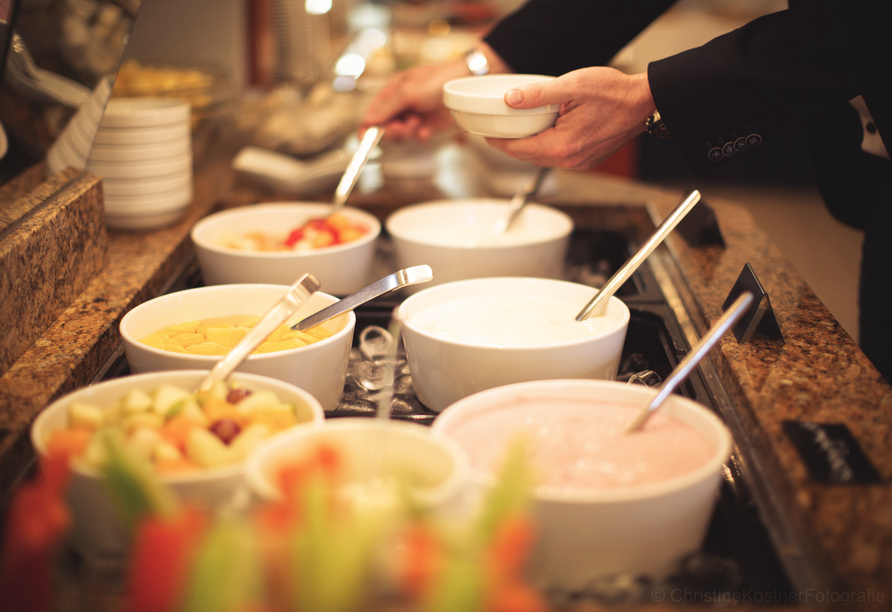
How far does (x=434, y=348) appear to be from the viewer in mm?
984

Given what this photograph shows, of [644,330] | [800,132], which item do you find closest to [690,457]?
[644,330]

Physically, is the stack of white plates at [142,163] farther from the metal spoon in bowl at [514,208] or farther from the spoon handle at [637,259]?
the spoon handle at [637,259]

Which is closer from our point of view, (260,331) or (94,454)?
(94,454)

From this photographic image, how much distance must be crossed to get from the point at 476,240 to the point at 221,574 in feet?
3.82

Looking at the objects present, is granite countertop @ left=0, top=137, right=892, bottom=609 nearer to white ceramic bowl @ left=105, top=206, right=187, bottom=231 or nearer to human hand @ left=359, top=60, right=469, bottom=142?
white ceramic bowl @ left=105, top=206, right=187, bottom=231

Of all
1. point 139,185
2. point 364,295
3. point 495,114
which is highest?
point 495,114

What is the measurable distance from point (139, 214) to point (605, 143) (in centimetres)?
93

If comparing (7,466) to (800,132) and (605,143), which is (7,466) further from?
(800,132)

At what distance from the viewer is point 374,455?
74 cm

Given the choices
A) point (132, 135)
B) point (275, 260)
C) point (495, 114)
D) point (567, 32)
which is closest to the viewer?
point (495, 114)

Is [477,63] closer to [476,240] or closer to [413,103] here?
[413,103]

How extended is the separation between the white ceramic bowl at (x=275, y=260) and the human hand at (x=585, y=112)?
370 millimetres

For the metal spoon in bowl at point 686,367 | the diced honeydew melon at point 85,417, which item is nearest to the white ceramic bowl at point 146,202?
the diced honeydew melon at point 85,417

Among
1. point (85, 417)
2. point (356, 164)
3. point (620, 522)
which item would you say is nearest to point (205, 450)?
point (85, 417)
